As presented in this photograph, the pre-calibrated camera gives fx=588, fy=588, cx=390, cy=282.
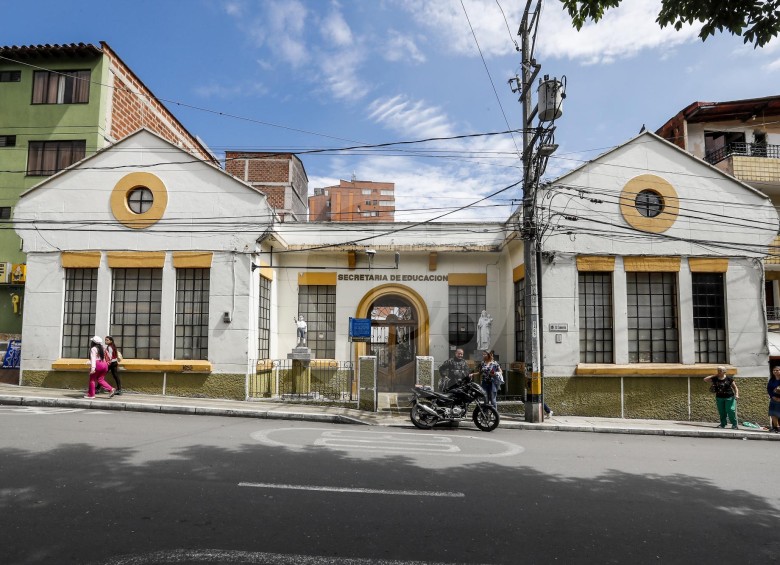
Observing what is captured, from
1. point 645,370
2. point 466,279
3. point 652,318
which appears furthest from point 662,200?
point 466,279

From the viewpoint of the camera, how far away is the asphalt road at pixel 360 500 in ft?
15.3

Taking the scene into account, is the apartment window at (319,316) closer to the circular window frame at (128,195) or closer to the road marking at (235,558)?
the circular window frame at (128,195)

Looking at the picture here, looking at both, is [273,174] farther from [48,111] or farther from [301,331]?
[301,331]

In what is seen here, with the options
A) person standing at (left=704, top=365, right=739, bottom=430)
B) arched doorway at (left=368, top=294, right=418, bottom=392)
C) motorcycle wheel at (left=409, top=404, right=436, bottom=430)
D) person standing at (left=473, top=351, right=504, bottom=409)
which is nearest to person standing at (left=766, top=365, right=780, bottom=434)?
person standing at (left=704, top=365, right=739, bottom=430)

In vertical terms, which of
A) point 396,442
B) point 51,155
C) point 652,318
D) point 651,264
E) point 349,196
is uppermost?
point 349,196

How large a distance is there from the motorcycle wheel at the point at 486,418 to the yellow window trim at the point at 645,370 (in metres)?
3.87

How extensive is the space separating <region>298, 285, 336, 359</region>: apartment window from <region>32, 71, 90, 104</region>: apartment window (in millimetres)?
12542

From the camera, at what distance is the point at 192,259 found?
1529 cm

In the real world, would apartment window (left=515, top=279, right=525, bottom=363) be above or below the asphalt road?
above

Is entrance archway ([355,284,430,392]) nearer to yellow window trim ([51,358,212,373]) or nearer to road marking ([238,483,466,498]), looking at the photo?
yellow window trim ([51,358,212,373])

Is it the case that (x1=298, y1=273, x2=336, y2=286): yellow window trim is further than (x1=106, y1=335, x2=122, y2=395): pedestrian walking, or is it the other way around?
(x1=298, y1=273, x2=336, y2=286): yellow window trim

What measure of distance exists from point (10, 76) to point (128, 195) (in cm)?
1193

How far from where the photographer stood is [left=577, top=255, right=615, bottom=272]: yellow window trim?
15188 mm

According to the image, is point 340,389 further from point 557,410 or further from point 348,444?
point 348,444
